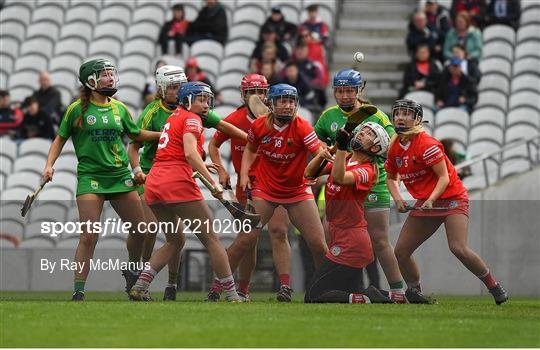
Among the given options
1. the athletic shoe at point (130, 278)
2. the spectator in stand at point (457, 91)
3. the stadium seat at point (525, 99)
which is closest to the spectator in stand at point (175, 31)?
the spectator in stand at point (457, 91)

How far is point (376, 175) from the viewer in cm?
1376

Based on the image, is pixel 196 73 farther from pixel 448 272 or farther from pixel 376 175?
pixel 376 175

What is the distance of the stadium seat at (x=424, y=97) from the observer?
850 inches

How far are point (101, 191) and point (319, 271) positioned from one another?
7.03ft

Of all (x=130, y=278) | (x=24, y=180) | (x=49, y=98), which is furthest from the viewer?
(x=49, y=98)

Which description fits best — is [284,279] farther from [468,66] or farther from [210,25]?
[210,25]

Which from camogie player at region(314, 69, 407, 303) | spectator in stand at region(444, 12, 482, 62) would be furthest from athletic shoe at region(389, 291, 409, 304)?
spectator in stand at region(444, 12, 482, 62)

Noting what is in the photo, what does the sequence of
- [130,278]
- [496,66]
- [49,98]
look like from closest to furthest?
[130,278], [49,98], [496,66]

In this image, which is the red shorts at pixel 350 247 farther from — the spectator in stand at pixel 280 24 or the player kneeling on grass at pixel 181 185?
the spectator in stand at pixel 280 24

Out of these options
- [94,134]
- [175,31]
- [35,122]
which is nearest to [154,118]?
[94,134]

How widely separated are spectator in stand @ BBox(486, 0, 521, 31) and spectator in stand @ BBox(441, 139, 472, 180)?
3.95 metres

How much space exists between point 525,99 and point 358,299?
846cm

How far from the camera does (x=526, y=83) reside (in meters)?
21.8

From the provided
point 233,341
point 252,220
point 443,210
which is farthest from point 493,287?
point 233,341
